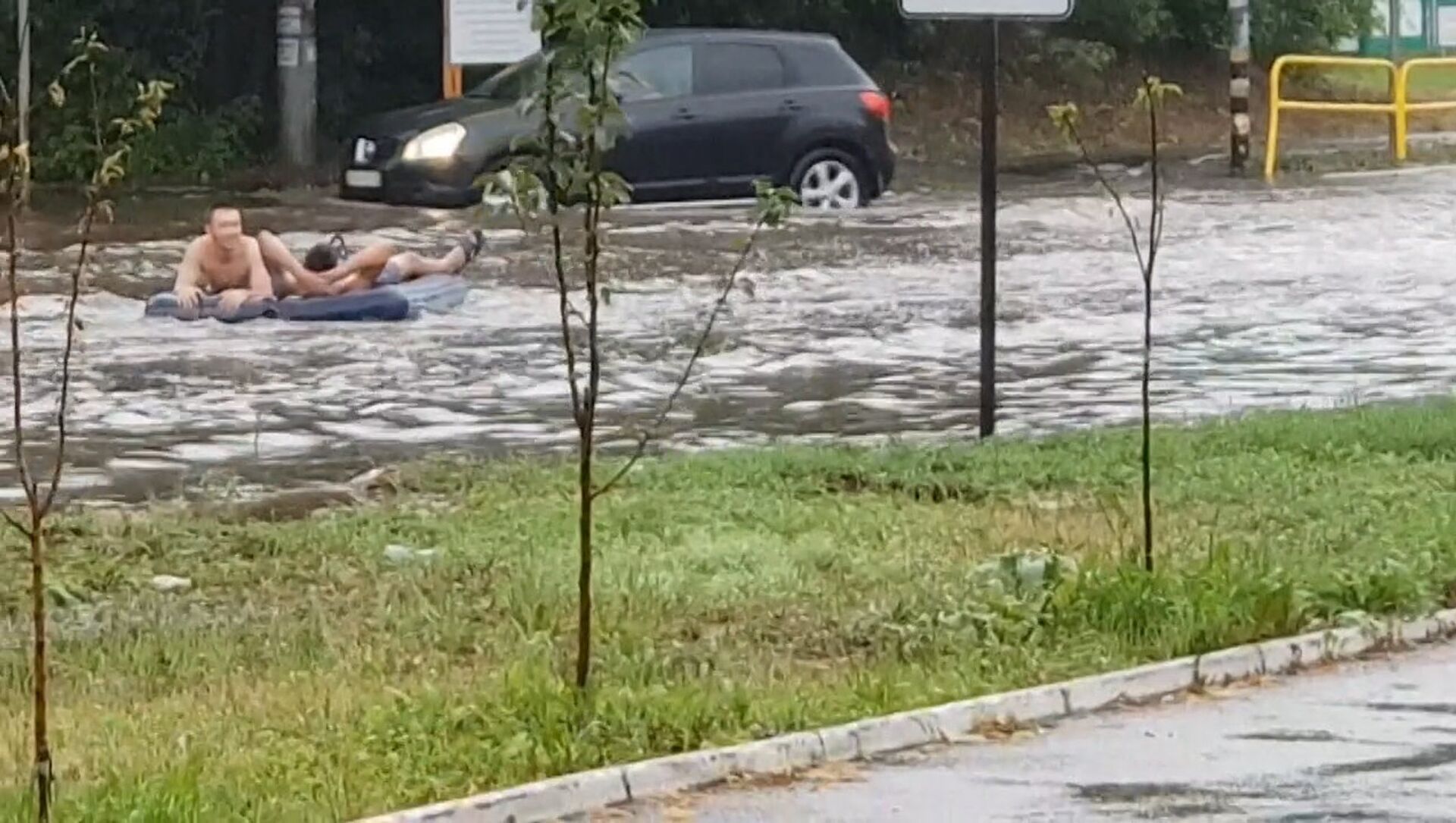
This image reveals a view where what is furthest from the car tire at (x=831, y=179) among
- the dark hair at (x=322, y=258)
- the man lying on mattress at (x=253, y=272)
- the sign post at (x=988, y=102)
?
the sign post at (x=988, y=102)

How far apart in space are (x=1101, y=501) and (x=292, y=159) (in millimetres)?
21587

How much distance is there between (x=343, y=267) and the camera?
19562 mm

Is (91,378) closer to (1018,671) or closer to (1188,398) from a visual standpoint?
(1188,398)

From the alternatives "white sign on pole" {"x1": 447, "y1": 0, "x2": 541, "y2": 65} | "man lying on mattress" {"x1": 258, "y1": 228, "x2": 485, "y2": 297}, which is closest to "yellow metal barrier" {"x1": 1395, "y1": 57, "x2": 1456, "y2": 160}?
"white sign on pole" {"x1": 447, "y1": 0, "x2": 541, "y2": 65}

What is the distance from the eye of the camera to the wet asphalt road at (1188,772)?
7.10 metres

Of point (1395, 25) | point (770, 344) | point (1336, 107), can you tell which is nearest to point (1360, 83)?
point (1395, 25)

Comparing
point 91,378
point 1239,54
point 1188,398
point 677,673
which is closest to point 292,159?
point 1239,54

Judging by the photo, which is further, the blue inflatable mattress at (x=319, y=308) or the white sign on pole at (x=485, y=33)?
the white sign on pole at (x=485, y=33)

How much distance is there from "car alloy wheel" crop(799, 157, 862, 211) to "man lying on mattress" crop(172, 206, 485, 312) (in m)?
8.21

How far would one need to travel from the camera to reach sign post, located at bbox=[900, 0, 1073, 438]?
1272 cm

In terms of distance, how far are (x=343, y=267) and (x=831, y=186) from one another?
8.65 m

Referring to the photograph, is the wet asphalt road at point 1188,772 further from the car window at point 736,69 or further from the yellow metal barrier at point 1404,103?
the yellow metal barrier at point 1404,103

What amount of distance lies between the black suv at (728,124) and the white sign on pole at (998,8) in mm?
13286

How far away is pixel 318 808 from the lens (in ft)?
22.4
